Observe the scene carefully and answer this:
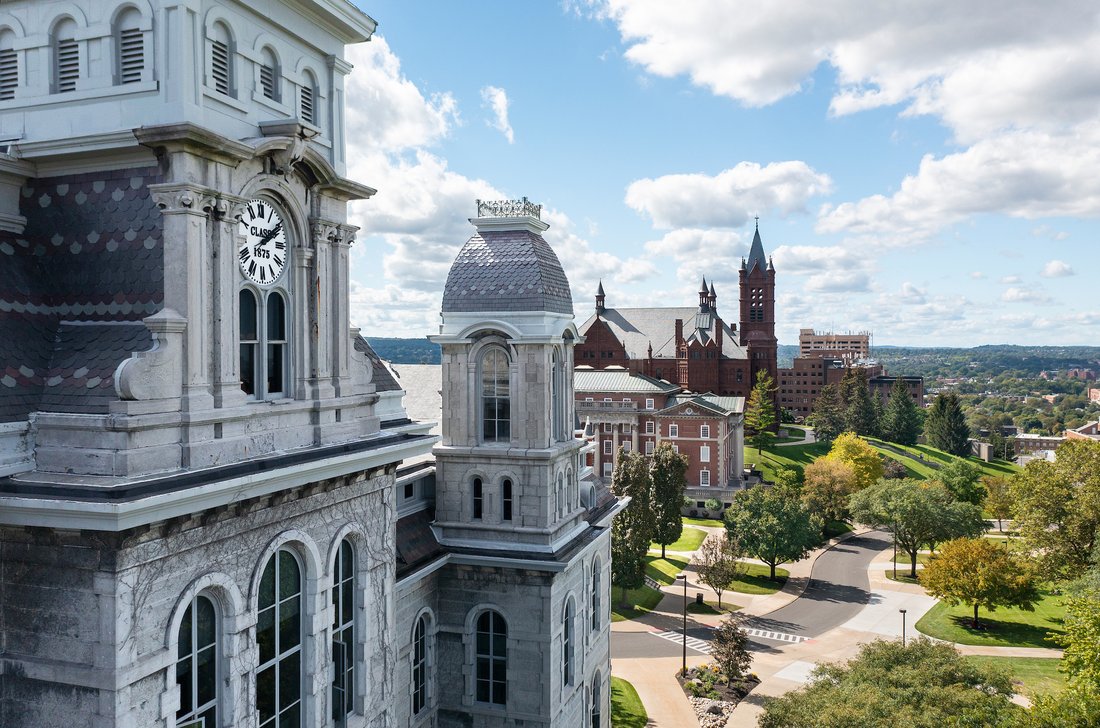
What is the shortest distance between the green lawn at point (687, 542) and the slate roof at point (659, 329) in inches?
1859

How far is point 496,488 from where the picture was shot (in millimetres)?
28156

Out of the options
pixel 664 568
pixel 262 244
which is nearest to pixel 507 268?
pixel 262 244

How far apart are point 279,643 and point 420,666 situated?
41.3ft

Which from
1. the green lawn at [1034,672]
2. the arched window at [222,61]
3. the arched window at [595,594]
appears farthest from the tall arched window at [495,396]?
the green lawn at [1034,672]

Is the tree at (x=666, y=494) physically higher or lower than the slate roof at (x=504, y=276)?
lower

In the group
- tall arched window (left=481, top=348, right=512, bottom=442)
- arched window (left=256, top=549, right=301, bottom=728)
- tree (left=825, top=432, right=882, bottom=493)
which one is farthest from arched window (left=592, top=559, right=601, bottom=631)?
tree (left=825, top=432, right=882, bottom=493)

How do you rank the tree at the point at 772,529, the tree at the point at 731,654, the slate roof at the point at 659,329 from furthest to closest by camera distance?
the slate roof at the point at 659,329 → the tree at the point at 772,529 → the tree at the point at 731,654

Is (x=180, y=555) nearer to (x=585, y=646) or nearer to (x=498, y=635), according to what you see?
(x=498, y=635)

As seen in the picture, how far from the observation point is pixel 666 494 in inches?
2512

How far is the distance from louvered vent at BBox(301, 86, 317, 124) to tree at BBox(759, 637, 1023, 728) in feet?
79.4

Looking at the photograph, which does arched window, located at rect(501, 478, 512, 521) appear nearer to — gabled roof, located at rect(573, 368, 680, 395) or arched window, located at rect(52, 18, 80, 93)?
arched window, located at rect(52, 18, 80, 93)

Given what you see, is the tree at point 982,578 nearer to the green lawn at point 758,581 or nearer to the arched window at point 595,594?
the green lawn at point 758,581

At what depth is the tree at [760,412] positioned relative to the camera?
11162 cm

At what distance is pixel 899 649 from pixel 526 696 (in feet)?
50.1
